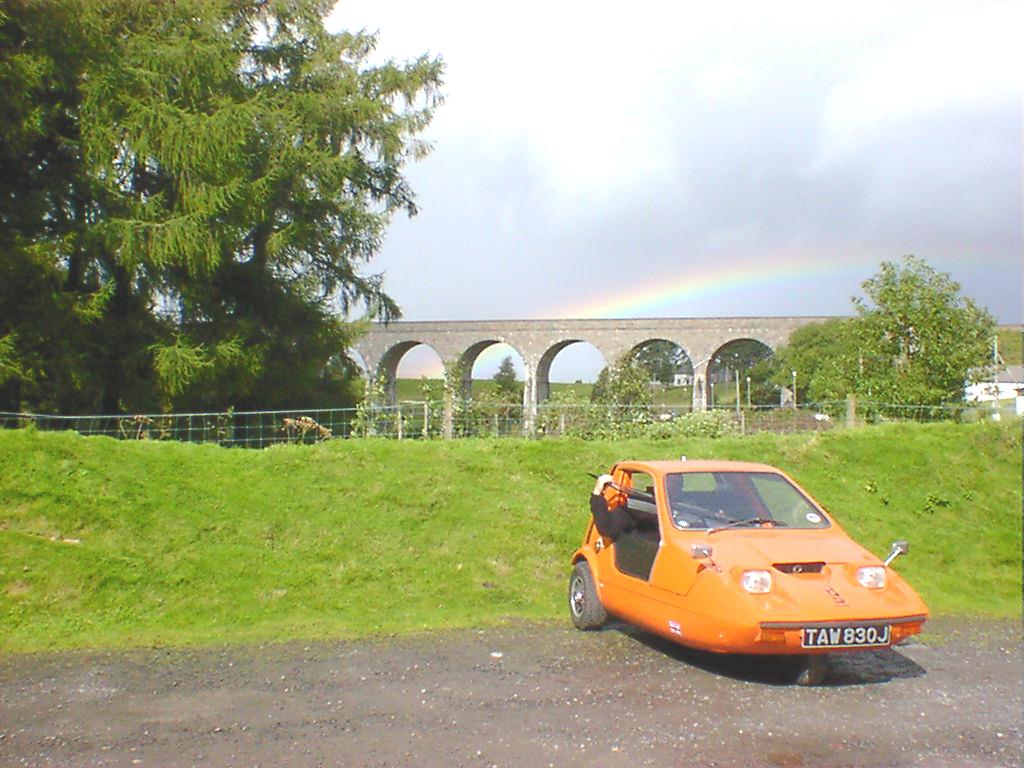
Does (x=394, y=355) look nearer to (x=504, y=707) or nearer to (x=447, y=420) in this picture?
(x=447, y=420)

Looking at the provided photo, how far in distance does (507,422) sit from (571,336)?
49.0 meters

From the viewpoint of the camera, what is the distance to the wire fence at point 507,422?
1432 centimetres

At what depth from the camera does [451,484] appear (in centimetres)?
1162

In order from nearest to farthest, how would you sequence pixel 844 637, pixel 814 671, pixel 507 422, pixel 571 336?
pixel 844 637 < pixel 814 671 < pixel 507 422 < pixel 571 336

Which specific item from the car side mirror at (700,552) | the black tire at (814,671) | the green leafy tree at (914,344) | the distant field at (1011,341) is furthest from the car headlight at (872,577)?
the distant field at (1011,341)

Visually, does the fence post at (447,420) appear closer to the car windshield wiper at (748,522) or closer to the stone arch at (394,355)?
the car windshield wiper at (748,522)

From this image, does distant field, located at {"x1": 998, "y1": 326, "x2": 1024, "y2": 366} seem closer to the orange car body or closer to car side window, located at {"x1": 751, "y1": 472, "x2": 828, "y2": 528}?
car side window, located at {"x1": 751, "y1": 472, "x2": 828, "y2": 528}

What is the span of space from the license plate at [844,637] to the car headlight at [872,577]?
33 centimetres

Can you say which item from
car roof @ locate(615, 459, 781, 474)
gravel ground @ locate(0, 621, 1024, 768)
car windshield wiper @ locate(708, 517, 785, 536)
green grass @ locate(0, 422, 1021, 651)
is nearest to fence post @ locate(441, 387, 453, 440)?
green grass @ locate(0, 422, 1021, 651)

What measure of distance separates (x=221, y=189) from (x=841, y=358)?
11.9 m

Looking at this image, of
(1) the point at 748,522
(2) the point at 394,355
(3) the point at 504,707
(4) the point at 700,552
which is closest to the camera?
(3) the point at 504,707

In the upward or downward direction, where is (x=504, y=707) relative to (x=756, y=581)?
downward

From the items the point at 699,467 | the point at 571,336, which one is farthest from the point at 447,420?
the point at 571,336

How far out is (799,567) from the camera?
6590 millimetres
